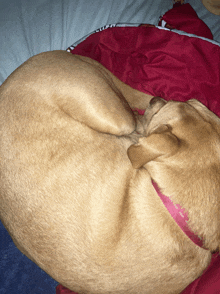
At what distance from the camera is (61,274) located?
1.79 m

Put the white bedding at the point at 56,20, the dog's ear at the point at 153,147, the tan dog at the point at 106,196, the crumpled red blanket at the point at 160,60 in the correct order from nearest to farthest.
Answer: the dog's ear at the point at 153,147
the tan dog at the point at 106,196
the crumpled red blanket at the point at 160,60
the white bedding at the point at 56,20

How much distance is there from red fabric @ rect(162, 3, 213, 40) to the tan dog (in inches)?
51.2

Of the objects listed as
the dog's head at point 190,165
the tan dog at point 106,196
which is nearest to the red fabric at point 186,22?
the tan dog at point 106,196

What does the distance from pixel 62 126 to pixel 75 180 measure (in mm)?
498

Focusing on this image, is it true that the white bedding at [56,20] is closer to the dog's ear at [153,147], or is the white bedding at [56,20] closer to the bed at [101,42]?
the bed at [101,42]

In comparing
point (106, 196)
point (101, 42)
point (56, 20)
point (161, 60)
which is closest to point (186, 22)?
point (161, 60)

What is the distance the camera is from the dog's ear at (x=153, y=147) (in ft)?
5.17

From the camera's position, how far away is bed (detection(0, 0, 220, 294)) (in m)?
2.67

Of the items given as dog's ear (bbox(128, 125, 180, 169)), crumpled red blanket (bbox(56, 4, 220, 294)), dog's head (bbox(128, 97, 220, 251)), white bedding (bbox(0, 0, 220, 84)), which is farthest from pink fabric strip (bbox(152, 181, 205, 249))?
white bedding (bbox(0, 0, 220, 84))

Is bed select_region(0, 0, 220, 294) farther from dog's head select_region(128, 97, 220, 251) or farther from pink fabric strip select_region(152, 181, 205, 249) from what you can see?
pink fabric strip select_region(152, 181, 205, 249)

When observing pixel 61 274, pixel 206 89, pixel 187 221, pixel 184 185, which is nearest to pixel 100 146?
pixel 184 185

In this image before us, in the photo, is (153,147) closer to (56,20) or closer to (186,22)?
(186,22)

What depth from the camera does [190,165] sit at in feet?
5.55

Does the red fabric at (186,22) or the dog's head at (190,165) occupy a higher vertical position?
the red fabric at (186,22)
